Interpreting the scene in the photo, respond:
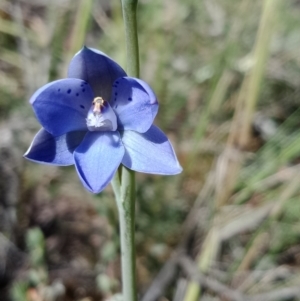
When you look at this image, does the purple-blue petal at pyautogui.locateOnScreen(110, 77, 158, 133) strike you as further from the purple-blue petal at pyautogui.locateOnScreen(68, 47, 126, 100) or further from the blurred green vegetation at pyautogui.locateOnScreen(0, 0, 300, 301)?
the blurred green vegetation at pyautogui.locateOnScreen(0, 0, 300, 301)

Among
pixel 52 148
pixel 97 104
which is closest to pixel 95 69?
pixel 97 104

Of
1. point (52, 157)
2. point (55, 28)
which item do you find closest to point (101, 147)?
point (52, 157)

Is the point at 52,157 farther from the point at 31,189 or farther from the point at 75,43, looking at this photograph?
the point at 31,189

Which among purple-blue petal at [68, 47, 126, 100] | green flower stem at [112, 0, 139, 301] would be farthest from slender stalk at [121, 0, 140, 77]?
purple-blue petal at [68, 47, 126, 100]

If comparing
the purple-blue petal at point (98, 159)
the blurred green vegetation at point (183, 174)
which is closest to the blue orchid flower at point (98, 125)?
the purple-blue petal at point (98, 159)

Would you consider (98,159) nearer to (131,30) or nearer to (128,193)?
(128,193)
